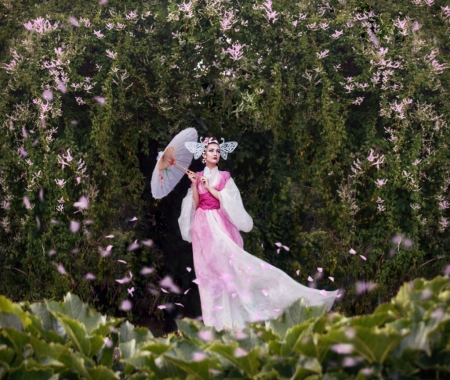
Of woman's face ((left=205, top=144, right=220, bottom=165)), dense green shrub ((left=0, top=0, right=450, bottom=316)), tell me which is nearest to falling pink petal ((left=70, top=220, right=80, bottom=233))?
dense green shrub ((left=0, top=0, right=450, bottom=316))

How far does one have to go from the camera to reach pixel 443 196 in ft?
23.0

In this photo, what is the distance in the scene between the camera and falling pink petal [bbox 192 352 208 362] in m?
1.92

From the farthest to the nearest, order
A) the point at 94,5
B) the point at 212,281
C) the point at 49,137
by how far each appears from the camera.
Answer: the point at 94,5 < the point at 49,137 < the point at 212,281

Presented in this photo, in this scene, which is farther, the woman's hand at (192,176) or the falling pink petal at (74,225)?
the falling pink petal at (74,225)

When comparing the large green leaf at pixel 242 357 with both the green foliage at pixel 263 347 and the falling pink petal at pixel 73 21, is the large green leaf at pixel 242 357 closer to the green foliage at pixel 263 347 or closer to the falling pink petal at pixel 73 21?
the green foliage at pixel 263 347

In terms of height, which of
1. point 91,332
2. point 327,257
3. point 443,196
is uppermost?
point 91,332

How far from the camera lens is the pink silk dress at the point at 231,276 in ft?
19.8

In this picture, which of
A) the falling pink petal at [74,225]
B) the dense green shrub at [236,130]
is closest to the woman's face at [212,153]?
the dense green shrub at [236,130]

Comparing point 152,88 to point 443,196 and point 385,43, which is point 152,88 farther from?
point 443,196

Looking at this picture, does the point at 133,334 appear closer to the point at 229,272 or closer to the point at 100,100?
the point at 229,272

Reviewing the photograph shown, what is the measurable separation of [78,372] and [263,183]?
5.31m

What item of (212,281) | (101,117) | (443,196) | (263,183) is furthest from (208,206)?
(443,196)

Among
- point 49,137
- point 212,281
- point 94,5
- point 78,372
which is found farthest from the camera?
point 94,5

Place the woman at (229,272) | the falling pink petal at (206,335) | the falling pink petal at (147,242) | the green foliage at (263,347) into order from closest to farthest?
the green foliage at (263,347)
the falling pink petal at (206,335)
the woman at (229,272)
the falling pink petal at (147,242)
